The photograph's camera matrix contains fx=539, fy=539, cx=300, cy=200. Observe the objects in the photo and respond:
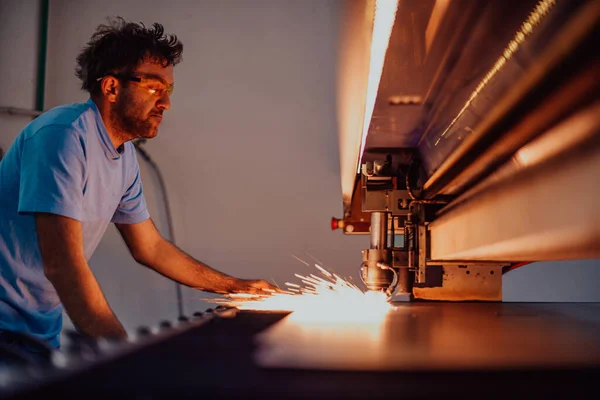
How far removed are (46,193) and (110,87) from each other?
1.91ft

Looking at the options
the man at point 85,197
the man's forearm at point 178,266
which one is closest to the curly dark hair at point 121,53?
the man at point 85,197

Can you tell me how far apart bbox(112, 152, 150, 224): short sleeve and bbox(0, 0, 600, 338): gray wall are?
1.45m

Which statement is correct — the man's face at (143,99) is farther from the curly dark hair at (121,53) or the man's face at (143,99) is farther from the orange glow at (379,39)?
the orange glow at (379,39)

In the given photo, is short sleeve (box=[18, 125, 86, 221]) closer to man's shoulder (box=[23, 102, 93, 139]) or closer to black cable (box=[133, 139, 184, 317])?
man's shoulder (box=[23, 102, 93, 139])

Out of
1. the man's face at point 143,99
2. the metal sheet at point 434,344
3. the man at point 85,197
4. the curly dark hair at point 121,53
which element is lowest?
the metal sheet at point 434,344

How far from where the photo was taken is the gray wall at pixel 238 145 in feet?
10.8

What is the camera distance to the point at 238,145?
133 inches

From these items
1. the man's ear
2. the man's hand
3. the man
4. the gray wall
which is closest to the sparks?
the man's hand

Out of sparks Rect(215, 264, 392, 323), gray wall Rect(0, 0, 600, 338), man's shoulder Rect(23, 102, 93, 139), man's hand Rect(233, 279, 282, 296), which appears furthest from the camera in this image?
gray wall Rect(0, 0, 600, 338)

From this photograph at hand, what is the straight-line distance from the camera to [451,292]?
5.48 ft

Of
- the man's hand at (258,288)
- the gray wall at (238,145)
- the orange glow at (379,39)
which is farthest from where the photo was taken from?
the gray wall at (238,145)

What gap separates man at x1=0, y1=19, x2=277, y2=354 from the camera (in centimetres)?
122

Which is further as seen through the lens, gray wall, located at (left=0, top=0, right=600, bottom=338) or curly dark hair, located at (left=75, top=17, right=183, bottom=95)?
gray wall, located at (left=0, top=0, right=600, bottom=338)

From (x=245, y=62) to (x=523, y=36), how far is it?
2815mm
